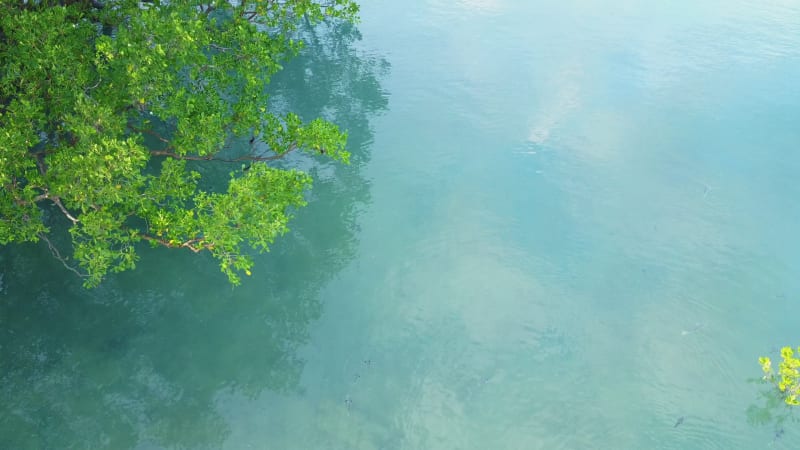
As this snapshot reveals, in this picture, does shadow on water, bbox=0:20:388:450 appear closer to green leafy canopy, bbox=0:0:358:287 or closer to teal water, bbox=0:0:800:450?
teal water, bbox=0:0:800:450

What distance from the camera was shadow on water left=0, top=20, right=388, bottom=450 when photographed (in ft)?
34.6

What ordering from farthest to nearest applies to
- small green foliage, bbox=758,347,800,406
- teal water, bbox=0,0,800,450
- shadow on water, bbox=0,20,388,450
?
teal water, bbox=0,0,800,450, shadow on water, bbox=0,20,388,450, small green foliage, bbox=758,347,800,406

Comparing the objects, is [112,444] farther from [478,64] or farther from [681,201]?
[478,64]

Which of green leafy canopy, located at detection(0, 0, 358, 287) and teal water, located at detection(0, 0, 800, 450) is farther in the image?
teal water, located at detection(0, 0, 800, 450)

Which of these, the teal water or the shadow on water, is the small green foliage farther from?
the shadow on water

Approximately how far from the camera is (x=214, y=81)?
1421 centimetres

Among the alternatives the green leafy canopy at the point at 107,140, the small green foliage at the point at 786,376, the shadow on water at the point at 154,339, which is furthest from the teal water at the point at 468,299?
the green leafy canopy at the point at 107,140

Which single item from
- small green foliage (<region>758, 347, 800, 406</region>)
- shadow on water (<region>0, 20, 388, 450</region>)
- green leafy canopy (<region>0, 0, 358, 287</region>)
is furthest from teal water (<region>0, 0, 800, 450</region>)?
green leafy canopy (<region>0, 0, 358, 287</region>)

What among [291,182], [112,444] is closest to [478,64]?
[291,182]

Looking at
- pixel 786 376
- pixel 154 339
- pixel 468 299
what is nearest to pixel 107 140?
pixel 154 339

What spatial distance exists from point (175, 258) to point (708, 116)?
56.2 feet

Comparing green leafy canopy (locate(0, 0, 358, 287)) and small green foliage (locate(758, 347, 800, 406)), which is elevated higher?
green leafy canopy (locate(0, 0, 358, 287))

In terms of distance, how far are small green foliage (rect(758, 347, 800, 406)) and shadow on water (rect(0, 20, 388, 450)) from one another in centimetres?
878

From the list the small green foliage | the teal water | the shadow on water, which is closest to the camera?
the small green foliage
